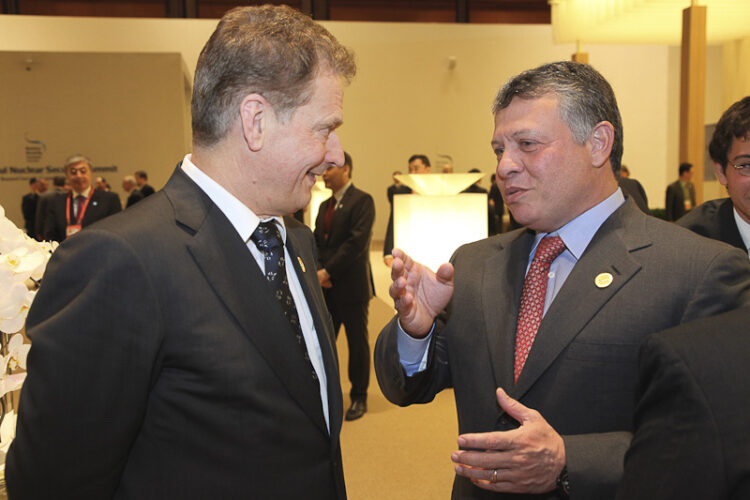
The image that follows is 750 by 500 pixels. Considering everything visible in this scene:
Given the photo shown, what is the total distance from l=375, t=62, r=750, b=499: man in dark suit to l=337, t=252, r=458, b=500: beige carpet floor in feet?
6.83

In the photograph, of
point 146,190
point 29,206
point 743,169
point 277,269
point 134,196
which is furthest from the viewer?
point 29,206

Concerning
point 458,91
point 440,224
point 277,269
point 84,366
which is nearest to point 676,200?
point 458,91

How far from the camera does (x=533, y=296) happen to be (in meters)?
1.57

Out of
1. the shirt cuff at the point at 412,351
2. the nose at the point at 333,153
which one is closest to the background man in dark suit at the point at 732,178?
the shirt cuff at the point at 412,351

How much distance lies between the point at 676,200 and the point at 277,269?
9842 mm

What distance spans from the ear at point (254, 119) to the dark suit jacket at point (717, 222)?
166cm

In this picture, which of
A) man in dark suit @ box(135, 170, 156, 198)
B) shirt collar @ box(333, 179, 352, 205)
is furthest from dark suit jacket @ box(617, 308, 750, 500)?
man in dark suit @ box(135, 170, 156, 198)

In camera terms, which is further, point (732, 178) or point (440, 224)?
point (440, 224)

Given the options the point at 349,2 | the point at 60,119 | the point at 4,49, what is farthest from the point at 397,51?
the point at 4,49

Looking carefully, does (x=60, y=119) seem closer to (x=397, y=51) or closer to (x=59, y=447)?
(x=397, y=51)

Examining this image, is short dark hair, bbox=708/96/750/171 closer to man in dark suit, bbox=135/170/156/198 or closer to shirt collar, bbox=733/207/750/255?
shirt collar, bbox=733/207/750/255

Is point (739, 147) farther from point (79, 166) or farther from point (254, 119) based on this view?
point (79, 166)

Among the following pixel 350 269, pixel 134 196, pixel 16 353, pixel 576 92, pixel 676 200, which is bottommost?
pixel 350 269

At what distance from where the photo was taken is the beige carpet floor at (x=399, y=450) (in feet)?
11.8
